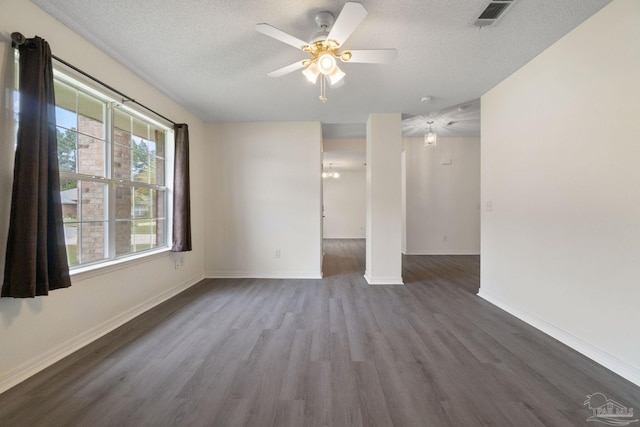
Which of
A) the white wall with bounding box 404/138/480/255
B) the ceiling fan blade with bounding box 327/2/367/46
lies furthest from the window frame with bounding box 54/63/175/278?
the white wall with bounding box 404/138/480/255

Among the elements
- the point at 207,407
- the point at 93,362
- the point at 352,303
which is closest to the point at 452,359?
the point at 352,303

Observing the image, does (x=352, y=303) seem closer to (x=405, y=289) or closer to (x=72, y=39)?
(x=405, y=289)

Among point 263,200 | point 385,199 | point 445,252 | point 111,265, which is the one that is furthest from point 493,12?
point 445,252

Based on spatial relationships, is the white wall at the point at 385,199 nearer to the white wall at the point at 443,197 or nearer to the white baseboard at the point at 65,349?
the white wall at the point at 443,197

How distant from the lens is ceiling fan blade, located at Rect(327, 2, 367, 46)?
1.48 meters

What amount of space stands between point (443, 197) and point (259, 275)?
4.65m

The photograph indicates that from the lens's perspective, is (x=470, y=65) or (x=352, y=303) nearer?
(x=470, y=65)

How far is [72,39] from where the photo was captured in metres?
2.05

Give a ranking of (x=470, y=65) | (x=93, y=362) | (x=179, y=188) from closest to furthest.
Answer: (x=93, y=362), (x=470, y=65), (x=179, y=188)

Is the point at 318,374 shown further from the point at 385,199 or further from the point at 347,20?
the point at 385,199

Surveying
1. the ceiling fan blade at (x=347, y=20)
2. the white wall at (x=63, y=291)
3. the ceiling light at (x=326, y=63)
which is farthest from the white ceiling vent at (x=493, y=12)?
the white wall at (x=63, y=291)

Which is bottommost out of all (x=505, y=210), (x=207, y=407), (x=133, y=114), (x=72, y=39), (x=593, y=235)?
(x=207, y=407)

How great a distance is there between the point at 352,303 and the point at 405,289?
38.1 inches

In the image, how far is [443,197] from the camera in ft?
20.2
